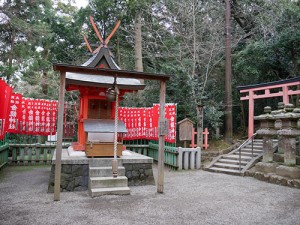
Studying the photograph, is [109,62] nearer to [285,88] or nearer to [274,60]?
[285,88]

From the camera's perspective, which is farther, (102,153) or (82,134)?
(82,134)

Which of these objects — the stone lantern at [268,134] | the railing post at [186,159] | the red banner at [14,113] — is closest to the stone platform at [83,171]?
the railing post at [186,159]

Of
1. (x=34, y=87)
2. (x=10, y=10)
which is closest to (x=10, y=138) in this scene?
(x=10, y=10)

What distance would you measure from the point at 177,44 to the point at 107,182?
412 inches

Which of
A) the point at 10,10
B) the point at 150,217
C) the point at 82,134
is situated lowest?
the point at 150,217

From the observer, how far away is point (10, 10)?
1255 cm

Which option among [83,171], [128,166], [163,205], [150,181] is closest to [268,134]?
[150,181]

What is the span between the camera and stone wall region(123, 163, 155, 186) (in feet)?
25.1

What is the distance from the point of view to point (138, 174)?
25.5 feet

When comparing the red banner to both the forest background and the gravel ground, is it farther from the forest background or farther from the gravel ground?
the gravel ground

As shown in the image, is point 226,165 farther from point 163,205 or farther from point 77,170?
point 77,170

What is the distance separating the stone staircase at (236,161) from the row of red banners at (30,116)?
7396 millimetres

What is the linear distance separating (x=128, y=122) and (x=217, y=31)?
26.1ft

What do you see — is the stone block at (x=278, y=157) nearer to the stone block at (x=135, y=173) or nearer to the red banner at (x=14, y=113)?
the stone block at (x=135, y=173)
